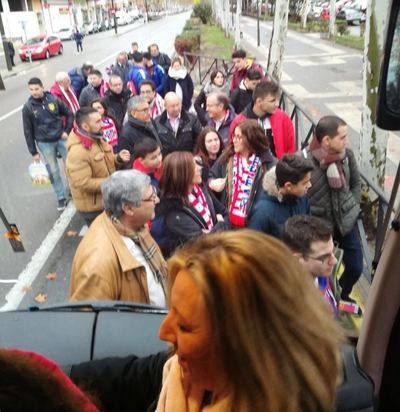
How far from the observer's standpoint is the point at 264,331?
1.09 metres

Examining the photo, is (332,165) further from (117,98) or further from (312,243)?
(117,98)

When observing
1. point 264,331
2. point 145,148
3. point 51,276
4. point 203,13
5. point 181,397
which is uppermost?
point 264,331

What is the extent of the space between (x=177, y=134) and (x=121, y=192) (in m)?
2.80

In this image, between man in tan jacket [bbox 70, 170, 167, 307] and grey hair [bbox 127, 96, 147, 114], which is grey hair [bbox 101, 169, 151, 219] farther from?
grey hair [bbox 127, 96, 147, 114]

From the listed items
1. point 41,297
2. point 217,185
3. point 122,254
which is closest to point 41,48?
point 41,297

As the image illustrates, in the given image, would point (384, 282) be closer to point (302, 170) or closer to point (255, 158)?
point (302, 170)

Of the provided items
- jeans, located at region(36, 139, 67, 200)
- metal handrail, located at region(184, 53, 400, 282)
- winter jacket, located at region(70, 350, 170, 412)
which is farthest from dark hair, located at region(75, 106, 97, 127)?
winter jacket, located at region(70, 350, 170, 412)

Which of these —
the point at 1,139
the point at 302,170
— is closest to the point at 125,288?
the point at 302,170

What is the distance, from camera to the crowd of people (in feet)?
3.59

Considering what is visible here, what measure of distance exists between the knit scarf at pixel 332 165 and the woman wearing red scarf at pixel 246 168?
407mm

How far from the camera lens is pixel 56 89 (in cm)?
704

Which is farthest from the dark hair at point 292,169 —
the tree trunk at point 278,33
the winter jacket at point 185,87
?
the tree trunk at point 278,33

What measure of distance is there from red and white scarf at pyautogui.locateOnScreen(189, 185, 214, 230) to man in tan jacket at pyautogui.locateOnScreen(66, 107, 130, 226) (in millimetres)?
1224

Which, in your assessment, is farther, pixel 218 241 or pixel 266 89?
pixel 266 89
